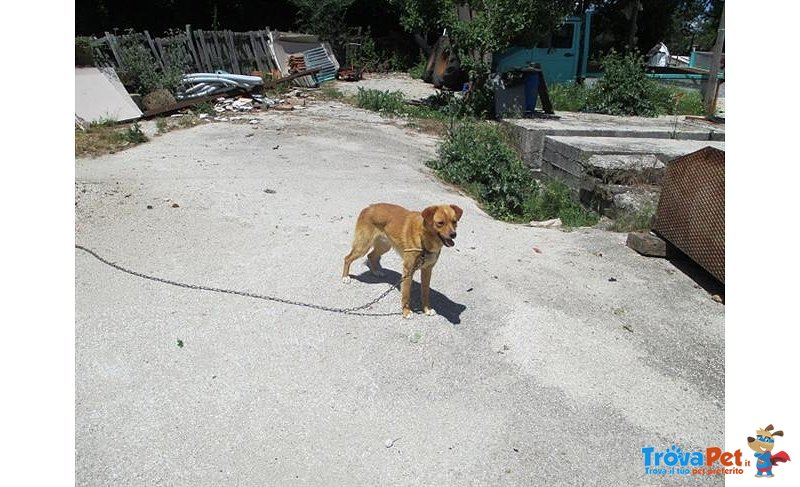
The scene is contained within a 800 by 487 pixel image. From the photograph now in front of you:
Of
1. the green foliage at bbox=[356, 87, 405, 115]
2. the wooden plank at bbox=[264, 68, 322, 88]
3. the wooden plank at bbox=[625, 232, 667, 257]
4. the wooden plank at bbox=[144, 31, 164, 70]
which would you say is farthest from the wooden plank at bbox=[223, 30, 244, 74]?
the wooden plank at bbox=[625, 232, 667, 257]

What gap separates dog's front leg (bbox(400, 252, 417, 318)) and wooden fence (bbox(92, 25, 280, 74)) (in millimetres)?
11388

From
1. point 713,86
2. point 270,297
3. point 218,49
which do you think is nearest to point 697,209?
point 270,297

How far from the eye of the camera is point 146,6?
2327 centimetres

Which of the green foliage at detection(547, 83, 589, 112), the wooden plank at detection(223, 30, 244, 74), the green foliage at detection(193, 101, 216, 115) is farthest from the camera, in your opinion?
the wooden plank at detection(223, 30, 244, 74)

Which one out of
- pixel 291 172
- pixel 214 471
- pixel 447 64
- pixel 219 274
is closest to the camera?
pixel 214 471

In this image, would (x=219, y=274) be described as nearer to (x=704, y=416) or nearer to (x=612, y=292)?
(x=612, y=292)

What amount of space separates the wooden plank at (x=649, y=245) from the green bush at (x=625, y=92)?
36.1 feet

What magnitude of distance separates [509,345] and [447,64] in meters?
14.0

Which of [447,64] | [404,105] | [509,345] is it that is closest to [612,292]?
[509,345]

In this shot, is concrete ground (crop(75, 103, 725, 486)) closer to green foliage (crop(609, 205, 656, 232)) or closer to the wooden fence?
green foliage (crop(609, 205, 656, 232))

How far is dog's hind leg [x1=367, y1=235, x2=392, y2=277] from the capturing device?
497cm
